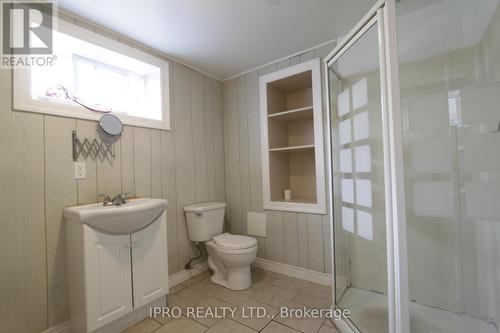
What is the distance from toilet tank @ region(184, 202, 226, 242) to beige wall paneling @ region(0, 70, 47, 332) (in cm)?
105

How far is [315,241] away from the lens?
2.03m

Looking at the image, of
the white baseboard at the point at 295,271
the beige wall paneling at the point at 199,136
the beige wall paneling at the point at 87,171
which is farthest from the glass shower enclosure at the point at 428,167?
the beige wall paneling at the point at 87,171

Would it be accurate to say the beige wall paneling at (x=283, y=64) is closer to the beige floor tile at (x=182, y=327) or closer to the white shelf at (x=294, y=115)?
the white shelf at (x=294, y=115)

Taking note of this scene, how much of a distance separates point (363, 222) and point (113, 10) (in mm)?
2265

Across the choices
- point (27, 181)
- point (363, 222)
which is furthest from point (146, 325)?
point (363, 222)

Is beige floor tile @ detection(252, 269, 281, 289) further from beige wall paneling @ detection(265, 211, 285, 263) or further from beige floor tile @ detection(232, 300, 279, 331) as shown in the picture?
beige floor tile @ detection(232, 300, 279, 331)

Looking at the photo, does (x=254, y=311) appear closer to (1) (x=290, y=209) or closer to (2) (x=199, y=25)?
(1) (x=290, y=209)

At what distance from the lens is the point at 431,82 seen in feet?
4.92

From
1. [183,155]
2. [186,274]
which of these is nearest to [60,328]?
[186,274]

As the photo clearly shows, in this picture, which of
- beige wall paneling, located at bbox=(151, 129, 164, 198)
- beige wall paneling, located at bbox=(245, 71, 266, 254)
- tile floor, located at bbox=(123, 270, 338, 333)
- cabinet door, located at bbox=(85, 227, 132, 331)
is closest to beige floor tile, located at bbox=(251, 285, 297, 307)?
tile floor, located at bbox=(123, 270, 338, 333)

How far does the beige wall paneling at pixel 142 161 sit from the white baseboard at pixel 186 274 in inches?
32.2

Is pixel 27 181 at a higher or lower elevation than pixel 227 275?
higher

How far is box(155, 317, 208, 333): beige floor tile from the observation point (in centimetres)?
141
